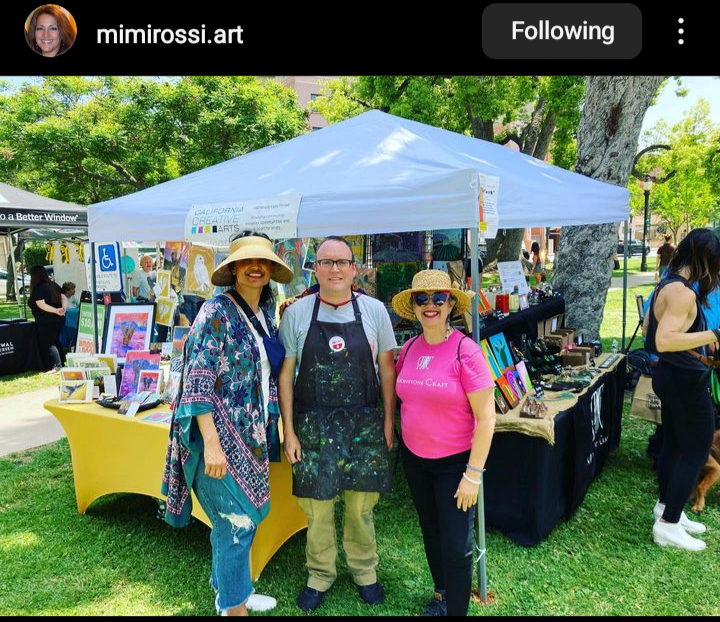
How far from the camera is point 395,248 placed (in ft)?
14.6

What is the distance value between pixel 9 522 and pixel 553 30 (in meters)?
4.17

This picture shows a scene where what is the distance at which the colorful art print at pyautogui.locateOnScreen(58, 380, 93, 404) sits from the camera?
3.50 meters

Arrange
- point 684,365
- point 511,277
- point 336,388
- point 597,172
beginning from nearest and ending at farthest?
point 336,388 → point 684,365 → point 511,277 → point 597,172

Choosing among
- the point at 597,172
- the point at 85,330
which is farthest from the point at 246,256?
the point at 597,172

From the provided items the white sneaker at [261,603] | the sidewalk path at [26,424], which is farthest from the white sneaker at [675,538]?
the sidewalk path at [26,424]

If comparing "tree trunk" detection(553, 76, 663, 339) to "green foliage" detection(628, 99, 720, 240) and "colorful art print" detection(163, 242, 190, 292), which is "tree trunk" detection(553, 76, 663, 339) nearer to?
"colorful art print" detection(163, 242, 190, 292)

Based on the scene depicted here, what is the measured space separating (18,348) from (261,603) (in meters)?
7.21

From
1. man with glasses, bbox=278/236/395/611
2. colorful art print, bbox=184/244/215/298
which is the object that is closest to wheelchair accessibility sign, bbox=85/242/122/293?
colorful art print, bbox=184/244/215/298

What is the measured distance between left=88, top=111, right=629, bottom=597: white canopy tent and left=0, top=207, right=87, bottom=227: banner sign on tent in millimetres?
4139

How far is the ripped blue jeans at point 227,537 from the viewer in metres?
2.27

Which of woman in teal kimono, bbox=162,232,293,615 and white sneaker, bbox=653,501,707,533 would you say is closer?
woman in teal kimono, bbox=162,232,293,615

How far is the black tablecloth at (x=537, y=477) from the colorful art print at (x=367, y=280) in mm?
1637

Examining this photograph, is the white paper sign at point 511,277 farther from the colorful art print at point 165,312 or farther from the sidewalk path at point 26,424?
the sidewalk path at point 26,424

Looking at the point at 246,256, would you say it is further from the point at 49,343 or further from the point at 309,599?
the point at 49,343
